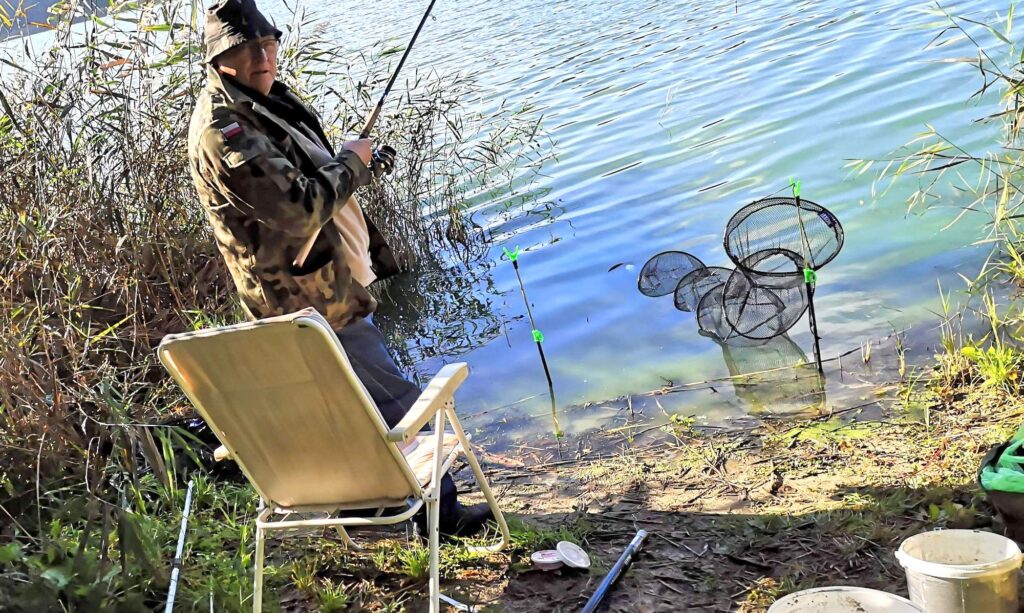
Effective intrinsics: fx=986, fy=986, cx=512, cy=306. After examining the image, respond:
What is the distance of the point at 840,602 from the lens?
217 cm

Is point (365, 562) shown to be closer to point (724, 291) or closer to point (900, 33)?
point (724, 291)

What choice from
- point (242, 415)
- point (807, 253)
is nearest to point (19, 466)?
point (242, 415)

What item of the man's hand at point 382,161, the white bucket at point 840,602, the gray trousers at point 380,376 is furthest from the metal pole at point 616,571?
the man's hand at point 382,161

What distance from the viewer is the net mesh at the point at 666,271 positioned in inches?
248

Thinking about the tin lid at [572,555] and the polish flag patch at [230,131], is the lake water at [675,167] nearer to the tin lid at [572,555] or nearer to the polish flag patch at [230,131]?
the tin lid at [572,555]

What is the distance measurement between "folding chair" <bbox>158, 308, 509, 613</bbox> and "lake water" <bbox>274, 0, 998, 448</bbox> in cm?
224

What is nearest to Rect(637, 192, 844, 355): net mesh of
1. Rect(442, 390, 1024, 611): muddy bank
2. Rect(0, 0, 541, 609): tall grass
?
Rect(442, 390, 1024, 611): muddy bank

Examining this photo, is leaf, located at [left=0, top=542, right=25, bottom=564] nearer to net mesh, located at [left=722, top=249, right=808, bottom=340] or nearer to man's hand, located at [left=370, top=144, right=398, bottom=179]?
man's hand, located at [left=370, top=144, right=398, bottom=179]

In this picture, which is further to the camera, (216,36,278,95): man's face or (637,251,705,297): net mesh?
(637,251,705,297): net mesh

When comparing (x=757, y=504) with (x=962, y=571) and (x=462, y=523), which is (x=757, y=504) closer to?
(x=462, y=523)

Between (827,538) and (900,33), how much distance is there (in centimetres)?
895

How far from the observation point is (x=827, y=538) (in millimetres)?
3053

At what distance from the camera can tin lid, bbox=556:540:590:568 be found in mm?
3041

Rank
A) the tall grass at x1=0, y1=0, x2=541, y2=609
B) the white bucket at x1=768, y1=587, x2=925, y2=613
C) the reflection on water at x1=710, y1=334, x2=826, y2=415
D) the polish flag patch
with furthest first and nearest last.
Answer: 1. the reflection on water at x1=710, y1=334, x2=826, y2=415
2. the tall grass at x1=0, y1=0, x2=541, y2=609
3. the polish flag patch
4. the white bucket at x1=768, y1=587, x2=925, y2=613
